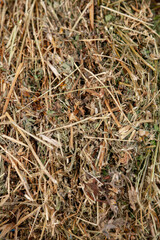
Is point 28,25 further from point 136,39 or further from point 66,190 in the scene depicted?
point 66,190

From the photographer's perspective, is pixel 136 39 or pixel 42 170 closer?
pixel 42 170

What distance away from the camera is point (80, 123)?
124 cm

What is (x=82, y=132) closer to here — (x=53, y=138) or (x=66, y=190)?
(x=53, y=138)

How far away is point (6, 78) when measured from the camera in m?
1.33

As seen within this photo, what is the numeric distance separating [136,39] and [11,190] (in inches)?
47.1

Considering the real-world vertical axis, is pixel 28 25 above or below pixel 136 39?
above

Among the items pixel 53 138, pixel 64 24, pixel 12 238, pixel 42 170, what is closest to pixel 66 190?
pixel 42 170

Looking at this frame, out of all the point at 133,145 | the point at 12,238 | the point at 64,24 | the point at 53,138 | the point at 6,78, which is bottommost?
the point at 12,238

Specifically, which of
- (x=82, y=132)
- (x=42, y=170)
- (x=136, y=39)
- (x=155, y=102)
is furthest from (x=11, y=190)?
(x=136, y=39)

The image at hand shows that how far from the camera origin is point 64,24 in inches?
52.5

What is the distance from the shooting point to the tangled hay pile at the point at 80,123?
1.22 meters

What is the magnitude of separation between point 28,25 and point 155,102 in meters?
0.91

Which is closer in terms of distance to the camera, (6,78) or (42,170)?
(42,170)

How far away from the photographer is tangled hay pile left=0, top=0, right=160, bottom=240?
1.22 m
